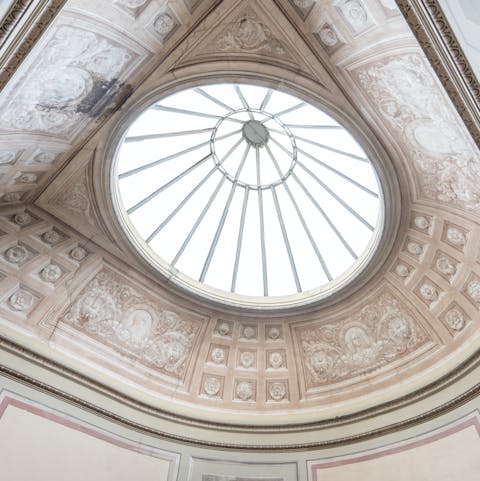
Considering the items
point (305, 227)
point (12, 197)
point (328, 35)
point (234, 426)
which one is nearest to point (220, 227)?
point (305, 227)

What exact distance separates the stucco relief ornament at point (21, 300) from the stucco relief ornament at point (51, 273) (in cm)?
48

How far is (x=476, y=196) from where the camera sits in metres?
7.61

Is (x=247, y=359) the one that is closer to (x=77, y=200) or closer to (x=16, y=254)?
(x=77, y=200)

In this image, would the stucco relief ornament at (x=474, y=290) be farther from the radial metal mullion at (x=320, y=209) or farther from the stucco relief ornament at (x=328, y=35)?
the stucco relief ornament at (x=328, y=35)

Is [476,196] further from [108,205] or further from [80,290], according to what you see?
[80,290]

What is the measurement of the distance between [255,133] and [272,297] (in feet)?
13.9

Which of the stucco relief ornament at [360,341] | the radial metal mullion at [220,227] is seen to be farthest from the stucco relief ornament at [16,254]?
the stucco relief ornament at [360,341]

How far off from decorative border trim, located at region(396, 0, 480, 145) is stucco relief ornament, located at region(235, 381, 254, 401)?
8.33 metres

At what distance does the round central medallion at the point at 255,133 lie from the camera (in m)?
11.0

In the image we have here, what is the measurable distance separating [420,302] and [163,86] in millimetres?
6890

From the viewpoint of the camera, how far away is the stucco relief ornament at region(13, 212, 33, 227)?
9.16 metres

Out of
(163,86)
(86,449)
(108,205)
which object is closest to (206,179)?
(108,205)

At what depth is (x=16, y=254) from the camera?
910 centimetres

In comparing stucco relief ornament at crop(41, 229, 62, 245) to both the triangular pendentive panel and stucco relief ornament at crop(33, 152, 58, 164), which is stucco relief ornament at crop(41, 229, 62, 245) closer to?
stucco relief ornament at crop(33, 152, 58, 164)
